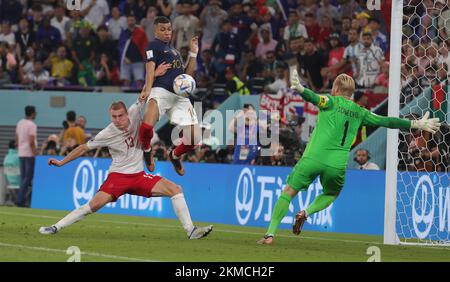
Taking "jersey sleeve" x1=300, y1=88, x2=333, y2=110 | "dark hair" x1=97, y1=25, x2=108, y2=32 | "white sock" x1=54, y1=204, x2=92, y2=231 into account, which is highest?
"dark hair" x1=97, y1=25, x2=108, y2=32

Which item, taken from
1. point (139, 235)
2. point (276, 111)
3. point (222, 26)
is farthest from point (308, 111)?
point (139, 235)

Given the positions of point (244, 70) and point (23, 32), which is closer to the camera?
point (244, 70)

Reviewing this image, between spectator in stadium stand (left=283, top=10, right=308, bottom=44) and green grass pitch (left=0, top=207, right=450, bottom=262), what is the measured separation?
7.23 m

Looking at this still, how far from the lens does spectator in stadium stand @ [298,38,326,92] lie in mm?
24000

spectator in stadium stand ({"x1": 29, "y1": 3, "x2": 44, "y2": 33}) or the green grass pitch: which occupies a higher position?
spectator in stadium stand ({"x1": 29, "y1": 3, "x2": 44, "y2": 33})

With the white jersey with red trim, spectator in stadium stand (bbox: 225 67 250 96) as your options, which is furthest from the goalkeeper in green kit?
spectator in stadium stand (bbox: 225 67 250 96)

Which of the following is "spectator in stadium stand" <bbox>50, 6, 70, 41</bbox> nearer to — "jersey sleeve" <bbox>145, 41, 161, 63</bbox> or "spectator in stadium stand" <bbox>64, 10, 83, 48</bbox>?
"spectator in stadium stand" <bbox>64, 10, 83, 48</bbox>

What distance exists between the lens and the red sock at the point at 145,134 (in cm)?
1537

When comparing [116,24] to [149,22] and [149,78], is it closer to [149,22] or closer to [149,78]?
[149,22]

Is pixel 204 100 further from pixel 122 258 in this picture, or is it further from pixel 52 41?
pixel 122 258

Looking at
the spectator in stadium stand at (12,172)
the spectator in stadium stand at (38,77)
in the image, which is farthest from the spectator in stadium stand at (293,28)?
the spectator in stadium stand at (12,172)

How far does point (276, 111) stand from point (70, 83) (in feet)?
26.5

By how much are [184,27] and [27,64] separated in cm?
492

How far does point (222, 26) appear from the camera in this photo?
27.4m
